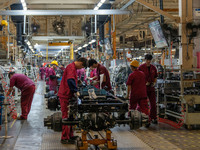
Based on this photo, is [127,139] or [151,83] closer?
[127,139]

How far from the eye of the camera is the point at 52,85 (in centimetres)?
1392

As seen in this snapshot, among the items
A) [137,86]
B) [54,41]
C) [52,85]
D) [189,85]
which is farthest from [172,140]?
[54,41]

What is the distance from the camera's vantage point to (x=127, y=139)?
6.47 m

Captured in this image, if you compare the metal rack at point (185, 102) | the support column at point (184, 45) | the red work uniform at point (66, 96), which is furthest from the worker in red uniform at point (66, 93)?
the support column at point (184, 45)

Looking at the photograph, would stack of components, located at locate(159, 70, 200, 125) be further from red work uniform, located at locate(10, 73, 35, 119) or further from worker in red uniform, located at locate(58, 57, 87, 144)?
red work uniform, located at locate(10, 73, 35, 119)

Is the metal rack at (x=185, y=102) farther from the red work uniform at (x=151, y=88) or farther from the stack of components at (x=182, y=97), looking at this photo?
the red work uniform at (x=151, y=88)

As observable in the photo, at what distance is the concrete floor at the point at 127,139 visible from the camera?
19.2 feet

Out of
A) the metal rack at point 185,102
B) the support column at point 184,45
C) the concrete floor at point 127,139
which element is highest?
the support column at point 184,45

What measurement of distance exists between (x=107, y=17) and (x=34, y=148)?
36.2 ft

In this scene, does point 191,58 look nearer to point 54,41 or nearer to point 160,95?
point 160,95

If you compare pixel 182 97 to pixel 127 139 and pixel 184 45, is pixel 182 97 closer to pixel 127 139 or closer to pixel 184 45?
pixel 184 45

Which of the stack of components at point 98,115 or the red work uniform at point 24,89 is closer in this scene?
the stack of components at point 98,115

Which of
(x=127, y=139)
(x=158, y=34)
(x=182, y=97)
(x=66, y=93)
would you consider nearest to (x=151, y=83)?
(x=182, y=97)

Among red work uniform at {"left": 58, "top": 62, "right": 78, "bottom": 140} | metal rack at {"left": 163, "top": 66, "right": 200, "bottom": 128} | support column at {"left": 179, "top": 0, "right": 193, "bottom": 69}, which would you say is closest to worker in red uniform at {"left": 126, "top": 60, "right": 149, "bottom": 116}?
metal rack at {"left": 163, "top": 66, "right": 200, "bottom": 128}
